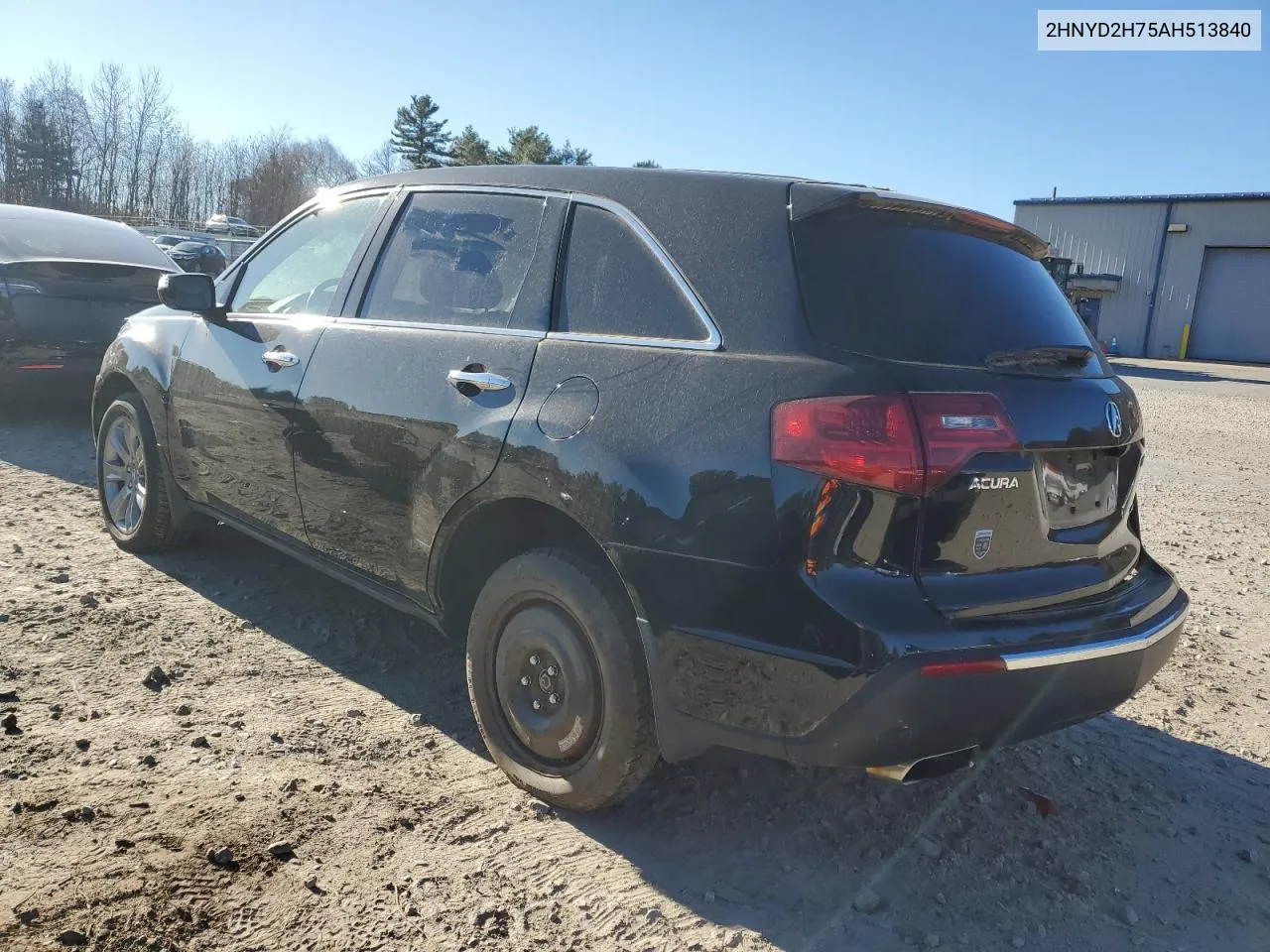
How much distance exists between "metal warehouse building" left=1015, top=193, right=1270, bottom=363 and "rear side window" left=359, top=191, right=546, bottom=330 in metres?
37.9

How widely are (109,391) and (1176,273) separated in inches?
1646

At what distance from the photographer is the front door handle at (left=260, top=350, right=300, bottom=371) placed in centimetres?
373

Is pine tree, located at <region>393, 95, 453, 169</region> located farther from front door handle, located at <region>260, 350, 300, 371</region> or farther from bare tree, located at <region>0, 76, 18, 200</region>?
front door handle, located at <region>260, 350, 300, 371</region>

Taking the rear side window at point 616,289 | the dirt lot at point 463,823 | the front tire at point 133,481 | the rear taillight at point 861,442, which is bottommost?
the dirt lot at point 463,823

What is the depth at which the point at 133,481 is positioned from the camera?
4910mm

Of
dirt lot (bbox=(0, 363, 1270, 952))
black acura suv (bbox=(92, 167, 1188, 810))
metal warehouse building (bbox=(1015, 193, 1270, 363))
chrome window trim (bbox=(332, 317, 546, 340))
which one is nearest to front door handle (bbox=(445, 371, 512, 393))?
black acura suv (bbox=(92, 167, 1188, 810))

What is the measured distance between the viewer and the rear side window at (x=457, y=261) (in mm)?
3143

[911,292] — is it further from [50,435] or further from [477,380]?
[50,435]

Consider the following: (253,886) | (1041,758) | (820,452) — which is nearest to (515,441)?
(820,452)

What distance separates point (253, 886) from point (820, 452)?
1.77 m

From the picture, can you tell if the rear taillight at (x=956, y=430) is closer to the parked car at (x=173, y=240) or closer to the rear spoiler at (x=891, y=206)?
the rear spoiler at (x=891, y=206)

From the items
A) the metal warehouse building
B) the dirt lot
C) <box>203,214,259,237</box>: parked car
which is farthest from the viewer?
<box>203,214,259,237</box>: parked car

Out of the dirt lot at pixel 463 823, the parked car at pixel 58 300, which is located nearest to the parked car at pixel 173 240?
the parked car at pixel 58 300

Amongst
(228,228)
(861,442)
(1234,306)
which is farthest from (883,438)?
(228,228)
